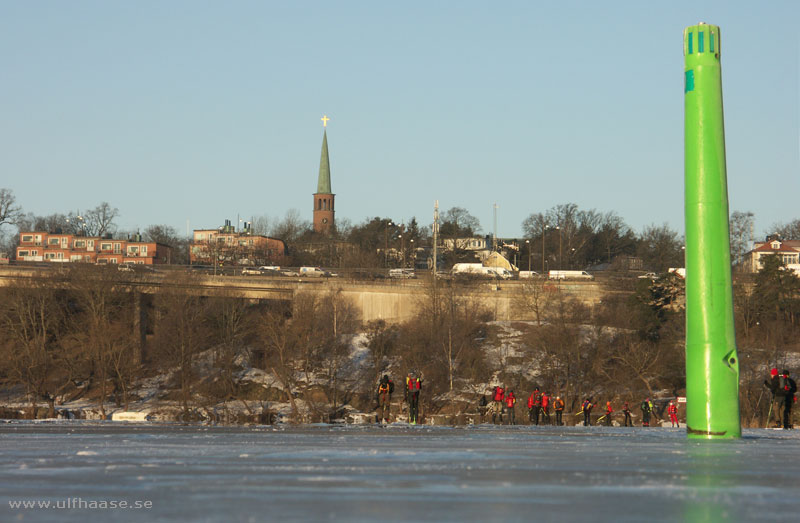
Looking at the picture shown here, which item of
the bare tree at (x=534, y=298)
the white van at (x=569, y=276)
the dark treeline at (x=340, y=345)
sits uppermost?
the white van at (x=569, y=276)

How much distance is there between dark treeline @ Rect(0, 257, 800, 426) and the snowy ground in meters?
51.7

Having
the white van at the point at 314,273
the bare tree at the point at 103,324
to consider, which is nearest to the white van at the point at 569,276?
the white van at the point at 314,273

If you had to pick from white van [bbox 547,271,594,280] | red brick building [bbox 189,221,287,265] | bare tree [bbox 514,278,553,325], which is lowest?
bare tree [bbox 514,278,553,325]

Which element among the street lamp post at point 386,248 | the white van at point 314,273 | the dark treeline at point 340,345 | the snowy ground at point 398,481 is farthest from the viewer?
the street lamp post at point 386,248

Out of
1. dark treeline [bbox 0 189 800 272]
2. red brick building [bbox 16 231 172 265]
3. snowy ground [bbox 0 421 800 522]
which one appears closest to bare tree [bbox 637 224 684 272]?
dark treeline [bbox 0 189 800 272]

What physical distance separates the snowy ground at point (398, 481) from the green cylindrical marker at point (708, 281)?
4773mm

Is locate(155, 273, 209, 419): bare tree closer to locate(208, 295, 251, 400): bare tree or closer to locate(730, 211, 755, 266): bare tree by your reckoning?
locate(208, 295, 251, 400): bare tree

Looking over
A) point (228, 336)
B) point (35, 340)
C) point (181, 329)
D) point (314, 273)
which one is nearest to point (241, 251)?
point (314, 273)

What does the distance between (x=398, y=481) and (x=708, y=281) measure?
12.4 m

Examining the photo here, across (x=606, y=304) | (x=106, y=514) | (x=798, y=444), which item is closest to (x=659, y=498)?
(x=106, y=514)

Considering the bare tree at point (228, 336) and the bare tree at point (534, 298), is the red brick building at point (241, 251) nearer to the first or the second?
the bare tree at point (228, 336)

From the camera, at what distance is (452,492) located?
9594mm

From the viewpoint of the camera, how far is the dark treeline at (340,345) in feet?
242

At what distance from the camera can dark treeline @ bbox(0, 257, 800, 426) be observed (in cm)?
7375
